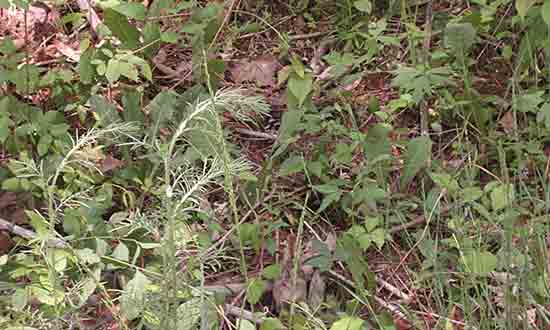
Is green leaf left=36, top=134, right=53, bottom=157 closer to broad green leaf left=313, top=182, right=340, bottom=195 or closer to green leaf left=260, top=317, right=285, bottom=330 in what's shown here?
broad green leaf left=313, top=182, right=340, bottom=195

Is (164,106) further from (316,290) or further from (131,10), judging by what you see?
(316,290)

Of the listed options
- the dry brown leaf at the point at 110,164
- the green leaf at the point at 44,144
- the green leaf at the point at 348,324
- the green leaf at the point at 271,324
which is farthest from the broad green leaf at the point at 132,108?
the green leaf at the point at 348,324

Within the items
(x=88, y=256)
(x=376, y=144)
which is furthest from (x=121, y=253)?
(x=376, y=144)

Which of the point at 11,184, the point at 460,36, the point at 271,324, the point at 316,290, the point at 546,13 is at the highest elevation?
the point at 546,13

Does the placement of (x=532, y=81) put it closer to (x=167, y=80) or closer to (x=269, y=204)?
(x=269, y=204)

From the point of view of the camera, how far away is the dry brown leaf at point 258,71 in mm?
2982

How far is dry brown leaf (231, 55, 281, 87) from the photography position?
9.78ft

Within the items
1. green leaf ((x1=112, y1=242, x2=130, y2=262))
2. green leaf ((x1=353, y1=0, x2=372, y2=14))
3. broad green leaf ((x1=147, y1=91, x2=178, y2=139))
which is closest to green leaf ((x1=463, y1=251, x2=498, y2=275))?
green leaf ((x1=112, y1=242, x2=130, y2=262))

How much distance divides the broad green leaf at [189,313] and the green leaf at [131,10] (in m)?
1.32

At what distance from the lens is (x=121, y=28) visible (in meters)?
2.76

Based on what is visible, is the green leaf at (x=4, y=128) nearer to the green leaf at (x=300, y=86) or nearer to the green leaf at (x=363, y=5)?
the green leaf at (x=300, y=86)

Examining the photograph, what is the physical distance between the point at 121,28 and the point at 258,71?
20.9 inches

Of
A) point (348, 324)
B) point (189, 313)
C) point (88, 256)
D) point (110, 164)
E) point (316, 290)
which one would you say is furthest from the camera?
point (110, 164)

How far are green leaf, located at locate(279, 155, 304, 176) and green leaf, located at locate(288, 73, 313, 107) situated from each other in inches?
8.8
